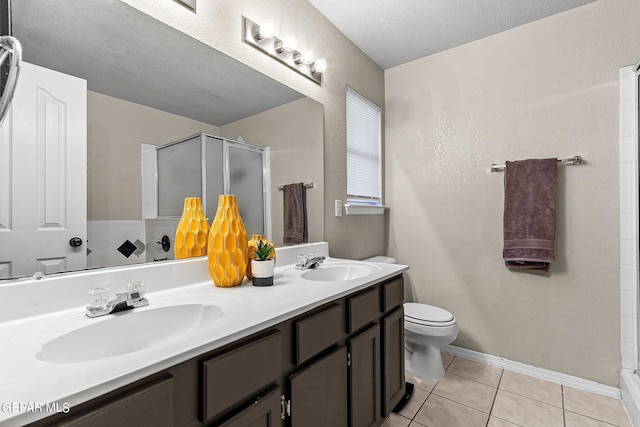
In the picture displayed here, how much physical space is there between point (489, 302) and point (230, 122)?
2.13 meters

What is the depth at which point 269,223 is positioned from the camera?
63.5 inches

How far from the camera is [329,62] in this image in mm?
2064

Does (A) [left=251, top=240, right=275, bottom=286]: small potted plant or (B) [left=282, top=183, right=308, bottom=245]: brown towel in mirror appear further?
(B) [left=282, top=183, right=308, bottom=245]: brown towel in mirror

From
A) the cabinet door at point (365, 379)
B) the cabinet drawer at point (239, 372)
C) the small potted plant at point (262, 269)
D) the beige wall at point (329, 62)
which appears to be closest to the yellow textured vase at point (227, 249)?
the small potted plant at point (262, 269)

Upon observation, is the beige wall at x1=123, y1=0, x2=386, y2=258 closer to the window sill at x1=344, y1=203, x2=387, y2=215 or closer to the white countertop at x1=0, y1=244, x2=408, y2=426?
the window sill at x1=344, y1=203, x2=387, y2=215

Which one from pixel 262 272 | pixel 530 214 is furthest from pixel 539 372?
pixel 262 272

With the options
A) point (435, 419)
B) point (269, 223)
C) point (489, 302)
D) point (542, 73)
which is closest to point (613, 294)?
point (489, 302)

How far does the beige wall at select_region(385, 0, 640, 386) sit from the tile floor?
176 mm

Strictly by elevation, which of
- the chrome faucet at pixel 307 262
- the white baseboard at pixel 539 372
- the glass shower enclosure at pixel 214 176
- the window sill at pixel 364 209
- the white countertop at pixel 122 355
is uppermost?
the glass shower enclosure at pixel 214 176

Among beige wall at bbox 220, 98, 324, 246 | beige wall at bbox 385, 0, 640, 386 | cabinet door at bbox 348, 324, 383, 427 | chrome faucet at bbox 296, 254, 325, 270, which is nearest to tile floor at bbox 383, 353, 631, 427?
beige wall at bbox 385, 0, 640, 386

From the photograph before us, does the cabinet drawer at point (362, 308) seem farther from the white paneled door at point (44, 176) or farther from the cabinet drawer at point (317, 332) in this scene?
the white paneled door at point (44, 176)

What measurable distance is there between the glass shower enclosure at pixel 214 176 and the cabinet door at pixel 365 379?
0.71 m

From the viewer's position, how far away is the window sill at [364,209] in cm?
217

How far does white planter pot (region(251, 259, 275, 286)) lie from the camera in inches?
47.5
